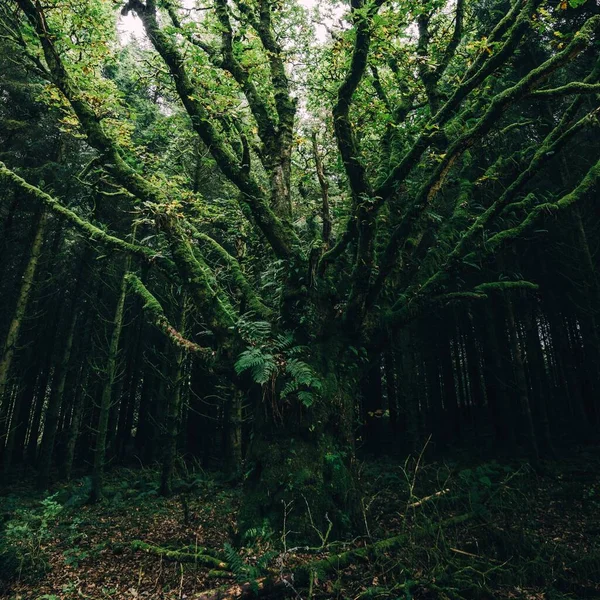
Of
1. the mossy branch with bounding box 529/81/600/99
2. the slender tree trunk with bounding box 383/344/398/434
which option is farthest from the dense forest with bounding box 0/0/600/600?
the slender tree trunk with bounding box 383/344/398/434

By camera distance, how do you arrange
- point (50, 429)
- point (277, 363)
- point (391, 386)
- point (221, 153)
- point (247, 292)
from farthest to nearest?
point (391, 386)
point (50, 429)
point (247, 292)
point (221, 153)
point (277, 363)

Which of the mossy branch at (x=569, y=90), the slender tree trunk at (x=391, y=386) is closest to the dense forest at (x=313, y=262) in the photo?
the mossy branch at (x=569, y=90)

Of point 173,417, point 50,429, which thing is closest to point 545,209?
point 173,417

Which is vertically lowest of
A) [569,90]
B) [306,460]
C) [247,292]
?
[306,460]

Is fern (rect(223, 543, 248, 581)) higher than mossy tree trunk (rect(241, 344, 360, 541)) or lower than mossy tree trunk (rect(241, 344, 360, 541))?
lower

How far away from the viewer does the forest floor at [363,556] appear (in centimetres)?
321

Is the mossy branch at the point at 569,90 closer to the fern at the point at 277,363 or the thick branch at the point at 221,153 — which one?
the thick branch at the point at 221,153

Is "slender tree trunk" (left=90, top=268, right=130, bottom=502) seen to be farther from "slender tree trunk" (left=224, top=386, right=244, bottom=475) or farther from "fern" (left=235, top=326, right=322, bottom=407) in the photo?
"fern" (left=235, top=326, right=322, bottom=407)

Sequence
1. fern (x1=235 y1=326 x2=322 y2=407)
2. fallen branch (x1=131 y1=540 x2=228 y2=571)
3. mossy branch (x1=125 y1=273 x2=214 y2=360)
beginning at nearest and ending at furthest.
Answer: fallen branch (x1=131 y1=540 x2=228 y2=571), fern (x1=235 y1=326 x2=322 y2=407), mossy branch (x1=125 y1=273 x2=214 y2=360)

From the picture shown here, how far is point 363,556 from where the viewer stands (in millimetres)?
3584

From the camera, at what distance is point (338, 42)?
5.67 m

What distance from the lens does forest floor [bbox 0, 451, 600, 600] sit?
3.21m

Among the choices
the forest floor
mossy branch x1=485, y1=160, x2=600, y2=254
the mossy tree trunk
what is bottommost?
the forest floor

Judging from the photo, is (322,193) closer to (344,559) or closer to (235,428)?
(344,559)
